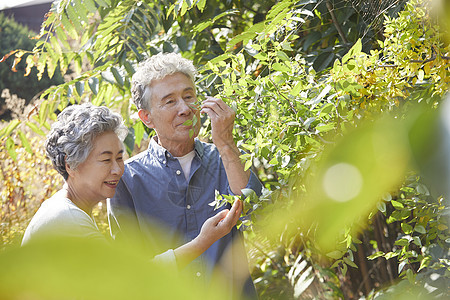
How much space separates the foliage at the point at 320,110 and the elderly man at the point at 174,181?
126mm

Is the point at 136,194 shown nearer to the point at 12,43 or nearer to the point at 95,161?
the point at 95,161

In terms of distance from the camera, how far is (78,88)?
189 cm

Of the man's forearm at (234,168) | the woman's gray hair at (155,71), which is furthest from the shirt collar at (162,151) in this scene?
the man's forearm at (234,168)

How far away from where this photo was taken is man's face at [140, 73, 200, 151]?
5.09 feet

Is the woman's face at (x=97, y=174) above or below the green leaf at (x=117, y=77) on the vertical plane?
below

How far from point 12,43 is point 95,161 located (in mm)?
5431

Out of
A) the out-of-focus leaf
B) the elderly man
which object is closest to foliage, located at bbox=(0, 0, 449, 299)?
the out-of-focus leaf

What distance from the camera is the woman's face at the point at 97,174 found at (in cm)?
138

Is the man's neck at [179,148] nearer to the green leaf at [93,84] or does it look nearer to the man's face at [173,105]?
the man's face at [173,105]

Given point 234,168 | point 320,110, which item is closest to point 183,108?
point 234,168

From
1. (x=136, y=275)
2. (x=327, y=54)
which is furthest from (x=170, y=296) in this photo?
(x=327, y=54)

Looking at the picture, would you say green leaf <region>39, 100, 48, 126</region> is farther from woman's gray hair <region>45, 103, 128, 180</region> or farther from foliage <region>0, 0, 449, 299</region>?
woman's gray hair <region>45, 103, 128, 180</region>

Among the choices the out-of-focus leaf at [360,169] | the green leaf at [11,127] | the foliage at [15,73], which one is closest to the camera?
the out-of-focus leaf at [360,169]

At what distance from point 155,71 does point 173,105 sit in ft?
0.41
